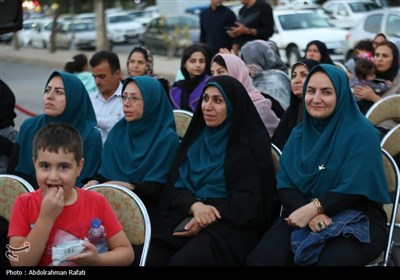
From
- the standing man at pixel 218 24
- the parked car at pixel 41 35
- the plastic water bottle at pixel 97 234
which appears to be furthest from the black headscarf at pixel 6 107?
the parked car at pixel 41 35

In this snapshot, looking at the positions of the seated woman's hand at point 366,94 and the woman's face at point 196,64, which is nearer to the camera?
the seated woman's hand at point 366,94

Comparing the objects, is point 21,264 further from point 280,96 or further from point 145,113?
point 280,96

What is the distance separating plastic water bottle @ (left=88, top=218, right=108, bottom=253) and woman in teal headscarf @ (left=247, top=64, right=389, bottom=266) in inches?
39.7

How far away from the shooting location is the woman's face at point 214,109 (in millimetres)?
4633

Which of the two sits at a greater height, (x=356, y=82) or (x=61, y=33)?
(x=356, y=82)

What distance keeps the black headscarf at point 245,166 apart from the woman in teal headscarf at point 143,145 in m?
0.20

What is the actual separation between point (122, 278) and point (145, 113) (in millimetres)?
1766

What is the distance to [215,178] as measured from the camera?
455cm

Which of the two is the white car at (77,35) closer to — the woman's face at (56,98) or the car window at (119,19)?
the car window at (119,19)

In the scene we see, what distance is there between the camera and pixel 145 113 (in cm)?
509

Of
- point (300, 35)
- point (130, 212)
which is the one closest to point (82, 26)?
point (300, 35)

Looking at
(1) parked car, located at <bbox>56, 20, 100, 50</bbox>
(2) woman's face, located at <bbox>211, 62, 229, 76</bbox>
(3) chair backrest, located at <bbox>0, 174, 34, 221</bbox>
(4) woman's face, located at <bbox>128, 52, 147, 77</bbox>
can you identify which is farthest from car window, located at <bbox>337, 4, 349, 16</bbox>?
(3) chair backrest, located at <bbox>0, 174, 34, 221</bbox>

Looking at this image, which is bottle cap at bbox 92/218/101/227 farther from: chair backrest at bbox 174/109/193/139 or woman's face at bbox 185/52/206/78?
woman's face at bbox 185/52/206/78

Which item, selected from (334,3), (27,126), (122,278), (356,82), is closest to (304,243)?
(122,278)
